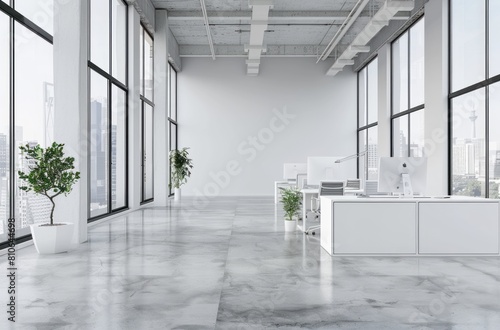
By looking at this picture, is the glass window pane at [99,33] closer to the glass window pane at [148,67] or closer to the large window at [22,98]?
the large window at [22,98]

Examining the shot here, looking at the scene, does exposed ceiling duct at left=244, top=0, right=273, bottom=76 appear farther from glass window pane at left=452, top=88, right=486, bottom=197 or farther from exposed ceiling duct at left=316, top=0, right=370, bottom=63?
glass window pane at left=452, top=88, right=486, bottom=197

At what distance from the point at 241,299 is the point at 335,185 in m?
4.47

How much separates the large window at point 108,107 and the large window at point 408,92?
23.3ft

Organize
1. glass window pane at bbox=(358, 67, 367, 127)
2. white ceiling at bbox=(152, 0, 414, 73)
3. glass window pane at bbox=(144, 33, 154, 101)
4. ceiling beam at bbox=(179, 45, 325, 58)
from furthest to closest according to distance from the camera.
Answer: glass window pane at bbox=(358, 67, 367, 127) < ceiling beam at bbox=(179, 45, 325, 58) < glass window pane at bbox=(144, 33, 154, 101) < white ceiling at bbox=(152, 0, 414, 73)

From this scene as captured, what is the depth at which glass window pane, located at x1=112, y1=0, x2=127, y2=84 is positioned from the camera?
34.2 feet

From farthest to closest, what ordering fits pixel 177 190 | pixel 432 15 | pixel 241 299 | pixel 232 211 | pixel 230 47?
pixel 230 47
pixel 177 190
pixel 232 211
pixel 432 15
pixel 241 299

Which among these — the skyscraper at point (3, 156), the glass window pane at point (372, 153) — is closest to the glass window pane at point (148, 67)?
the skyscraper at point (3, 156)

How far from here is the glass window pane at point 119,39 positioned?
34.2 feet

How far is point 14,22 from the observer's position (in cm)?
625

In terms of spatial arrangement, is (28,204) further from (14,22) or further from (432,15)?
(432,15)

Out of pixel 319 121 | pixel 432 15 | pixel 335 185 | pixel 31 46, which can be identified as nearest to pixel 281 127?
pixel 319 121

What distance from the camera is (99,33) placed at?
940cm

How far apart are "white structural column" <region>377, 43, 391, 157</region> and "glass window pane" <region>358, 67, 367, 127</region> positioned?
271 centimetres

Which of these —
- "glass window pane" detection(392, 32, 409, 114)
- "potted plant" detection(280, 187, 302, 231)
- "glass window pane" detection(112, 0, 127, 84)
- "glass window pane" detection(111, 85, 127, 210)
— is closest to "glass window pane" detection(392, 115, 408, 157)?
"glass window pane" detection(392, 32, 409, 114)
